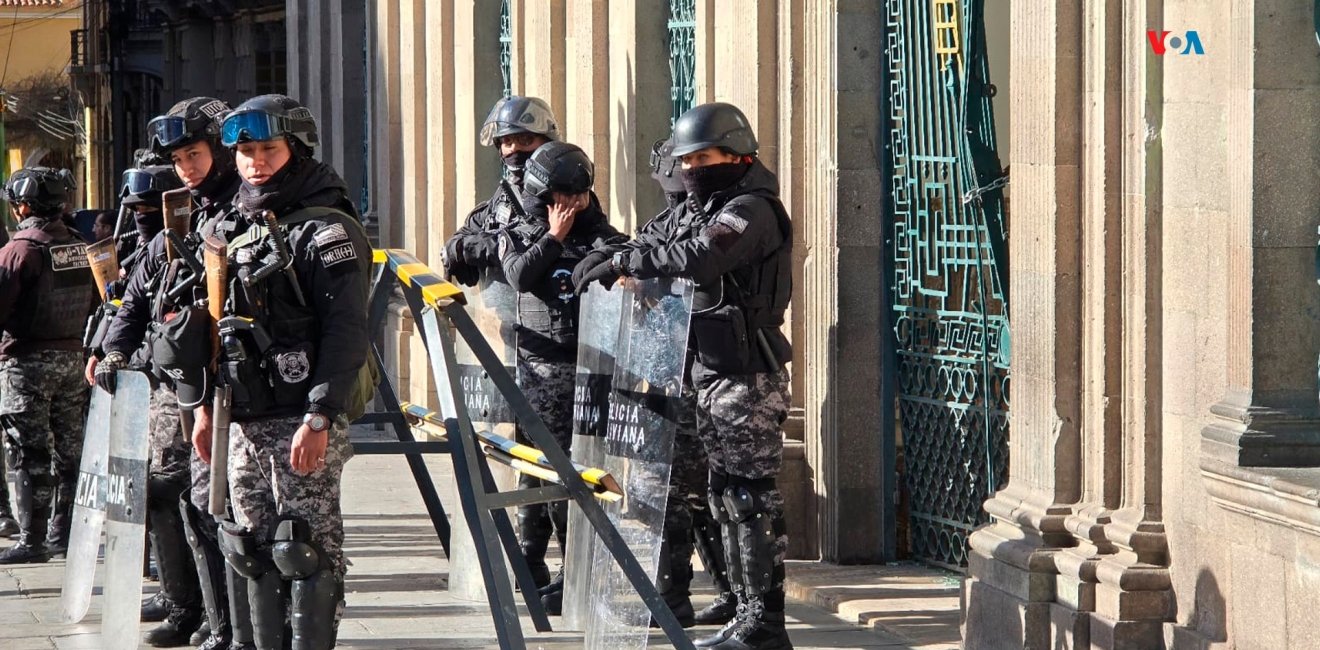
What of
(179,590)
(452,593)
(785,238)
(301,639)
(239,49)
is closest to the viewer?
A: (301,639)

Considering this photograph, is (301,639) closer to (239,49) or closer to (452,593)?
(452,593)

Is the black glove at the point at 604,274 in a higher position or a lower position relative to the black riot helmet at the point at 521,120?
lower

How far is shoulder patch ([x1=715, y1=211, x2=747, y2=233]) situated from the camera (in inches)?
301

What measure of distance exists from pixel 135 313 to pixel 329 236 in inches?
61.5

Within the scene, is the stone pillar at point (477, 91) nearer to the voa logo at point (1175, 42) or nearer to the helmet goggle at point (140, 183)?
the helmet goggle at point (140, 183)

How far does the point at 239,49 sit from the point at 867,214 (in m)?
21.5

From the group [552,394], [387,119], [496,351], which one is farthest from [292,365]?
[387,119]

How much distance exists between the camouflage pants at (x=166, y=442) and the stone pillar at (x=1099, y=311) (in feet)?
11.2

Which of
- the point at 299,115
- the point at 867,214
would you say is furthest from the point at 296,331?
the point at 867,214

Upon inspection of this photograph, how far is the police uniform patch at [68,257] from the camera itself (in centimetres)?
1076

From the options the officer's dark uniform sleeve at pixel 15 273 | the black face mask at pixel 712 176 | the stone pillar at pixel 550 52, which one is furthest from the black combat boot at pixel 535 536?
the stone pillar at pixel 550 52

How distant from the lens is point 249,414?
6.69m

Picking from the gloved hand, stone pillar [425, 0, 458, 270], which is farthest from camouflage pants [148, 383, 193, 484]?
stone pillar [425, 0, 458, 270]

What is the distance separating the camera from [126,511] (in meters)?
7.46
